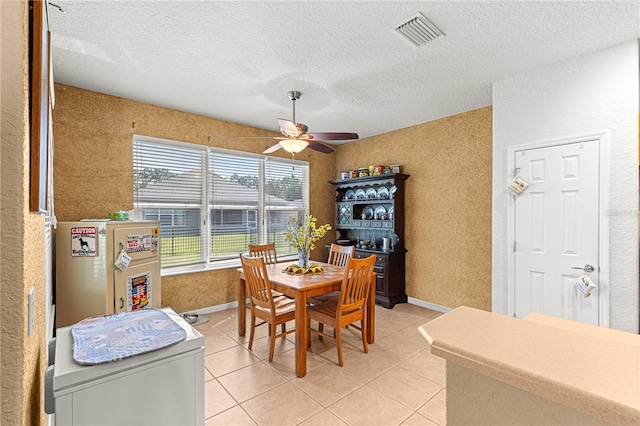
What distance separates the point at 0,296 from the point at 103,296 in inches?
91.1

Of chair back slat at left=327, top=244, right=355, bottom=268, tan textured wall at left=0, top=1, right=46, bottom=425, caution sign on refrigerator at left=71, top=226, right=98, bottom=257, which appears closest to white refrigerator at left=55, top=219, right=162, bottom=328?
caution sign on refrigerator at left=71, top=226, right=98, bottom=257

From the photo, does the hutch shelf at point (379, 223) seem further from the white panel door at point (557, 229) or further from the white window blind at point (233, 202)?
the white panel door at point (557, 229)

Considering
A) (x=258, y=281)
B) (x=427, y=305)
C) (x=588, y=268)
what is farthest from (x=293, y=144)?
(x=427, y=305)

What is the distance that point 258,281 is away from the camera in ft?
9.46

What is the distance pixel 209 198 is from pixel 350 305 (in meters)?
2.58

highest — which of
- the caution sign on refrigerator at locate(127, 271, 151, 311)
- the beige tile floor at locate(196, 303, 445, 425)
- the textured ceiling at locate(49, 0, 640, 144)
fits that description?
the textured ceiling at locate(49, 0, 640, 144)

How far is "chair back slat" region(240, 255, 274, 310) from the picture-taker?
9.09ft

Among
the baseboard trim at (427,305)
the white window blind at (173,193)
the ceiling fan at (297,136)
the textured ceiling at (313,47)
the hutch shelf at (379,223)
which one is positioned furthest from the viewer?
the hutch shelf at (379,223)

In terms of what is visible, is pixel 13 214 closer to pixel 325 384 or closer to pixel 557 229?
pixel 325 384

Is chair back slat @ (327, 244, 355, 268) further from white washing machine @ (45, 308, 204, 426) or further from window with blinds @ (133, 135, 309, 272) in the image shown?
white washing machine @ (45, 308, 204, 426)

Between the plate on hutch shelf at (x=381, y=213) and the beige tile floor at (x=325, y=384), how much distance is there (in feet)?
6.45

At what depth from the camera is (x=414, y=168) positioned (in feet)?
15.2

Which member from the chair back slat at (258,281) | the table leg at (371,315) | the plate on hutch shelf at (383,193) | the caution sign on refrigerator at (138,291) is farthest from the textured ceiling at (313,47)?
the table leg at (371,315)

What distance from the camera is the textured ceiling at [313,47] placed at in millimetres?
2020
